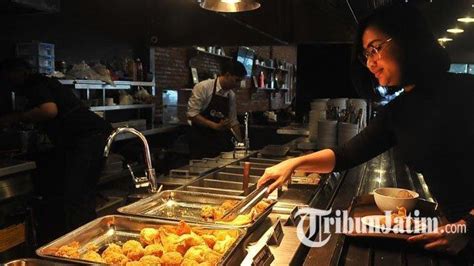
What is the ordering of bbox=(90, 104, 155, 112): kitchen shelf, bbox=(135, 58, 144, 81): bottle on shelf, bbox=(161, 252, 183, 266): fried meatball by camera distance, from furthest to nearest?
bbox=(135, 58, 144, 81): bottle on shelf, bbox=(90, 104, 155, 112): kitchen shelf, bbox=(161, 252, 183, 266): fried meatball

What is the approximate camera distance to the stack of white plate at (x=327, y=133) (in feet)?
11.3

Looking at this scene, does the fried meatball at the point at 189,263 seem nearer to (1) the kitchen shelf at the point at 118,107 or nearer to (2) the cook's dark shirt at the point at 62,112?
(2) the cook's dark shirt at the point at 62,112

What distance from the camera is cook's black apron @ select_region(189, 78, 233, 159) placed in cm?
496

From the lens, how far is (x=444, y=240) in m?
1.41

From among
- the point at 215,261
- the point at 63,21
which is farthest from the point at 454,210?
the point at 63,21

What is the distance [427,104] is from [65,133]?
10.00ft

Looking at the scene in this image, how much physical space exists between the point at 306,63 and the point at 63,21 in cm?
425

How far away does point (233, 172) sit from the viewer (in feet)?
9.11

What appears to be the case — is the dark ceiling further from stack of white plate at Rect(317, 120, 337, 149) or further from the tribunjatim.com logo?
the tribunjatim.com logo

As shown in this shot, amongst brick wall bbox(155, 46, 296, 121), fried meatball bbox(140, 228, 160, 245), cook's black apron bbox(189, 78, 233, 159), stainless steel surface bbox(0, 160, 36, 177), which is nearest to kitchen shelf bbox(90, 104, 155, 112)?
brick wall bbox(155, 46, 296, 121)

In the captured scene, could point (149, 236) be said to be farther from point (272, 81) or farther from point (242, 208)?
point (272, 81)

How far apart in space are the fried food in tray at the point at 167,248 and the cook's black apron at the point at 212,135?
11.4 feet

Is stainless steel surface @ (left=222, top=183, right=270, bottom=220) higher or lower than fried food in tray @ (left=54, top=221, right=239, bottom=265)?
higher

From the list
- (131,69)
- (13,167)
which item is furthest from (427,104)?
(131,69)
